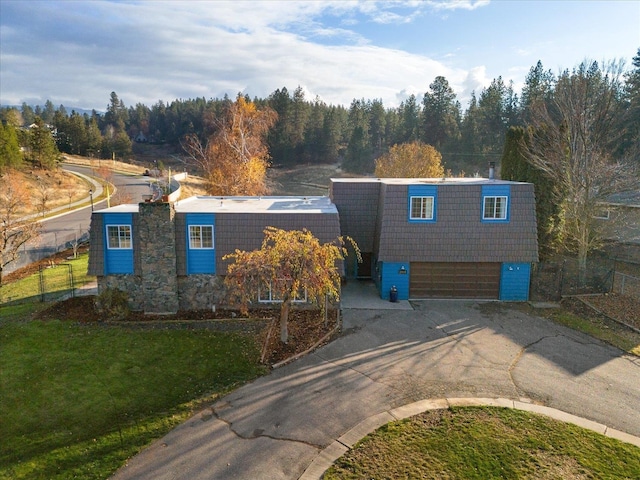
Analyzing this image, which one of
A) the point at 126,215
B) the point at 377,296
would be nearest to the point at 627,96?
the point at 377,296

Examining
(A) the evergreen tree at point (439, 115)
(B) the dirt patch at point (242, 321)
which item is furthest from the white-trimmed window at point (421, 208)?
(A) the evergreen tree at point (439, 115)

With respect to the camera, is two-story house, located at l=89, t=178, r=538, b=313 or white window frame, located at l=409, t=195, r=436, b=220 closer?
two-story house, located at l=89, t=178, r=538, b=313

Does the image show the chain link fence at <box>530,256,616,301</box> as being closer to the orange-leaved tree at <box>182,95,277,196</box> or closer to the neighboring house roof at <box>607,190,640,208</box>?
the neighboring house roof at <box>607,190,640,208</box>

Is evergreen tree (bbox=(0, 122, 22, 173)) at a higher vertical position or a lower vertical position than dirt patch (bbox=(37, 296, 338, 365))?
higher

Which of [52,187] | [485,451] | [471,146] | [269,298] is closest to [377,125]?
[471,146]

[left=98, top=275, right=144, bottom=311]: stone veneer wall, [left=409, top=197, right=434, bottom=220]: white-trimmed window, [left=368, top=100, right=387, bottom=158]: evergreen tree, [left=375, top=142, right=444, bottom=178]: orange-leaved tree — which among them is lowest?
[left=98, top=275, right=144, bottom=311]: stone veneer wall

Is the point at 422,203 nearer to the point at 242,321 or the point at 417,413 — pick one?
Result: the point at 242,321

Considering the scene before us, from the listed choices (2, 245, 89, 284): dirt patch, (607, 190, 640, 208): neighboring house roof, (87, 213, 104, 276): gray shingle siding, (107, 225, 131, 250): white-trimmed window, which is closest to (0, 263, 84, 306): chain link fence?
(2, 245, 89, 284): dirt patch

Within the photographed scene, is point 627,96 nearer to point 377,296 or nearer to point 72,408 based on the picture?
point 377,296
